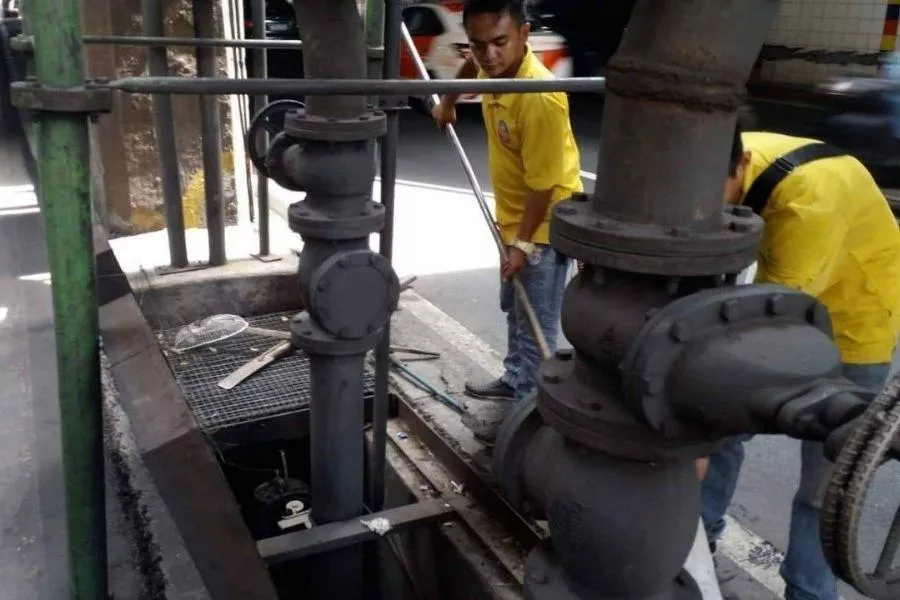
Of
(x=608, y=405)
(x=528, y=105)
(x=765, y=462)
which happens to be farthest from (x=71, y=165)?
(x=765, y=462)

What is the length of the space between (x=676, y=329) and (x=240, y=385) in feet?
8.63

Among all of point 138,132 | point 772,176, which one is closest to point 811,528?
point 772,176

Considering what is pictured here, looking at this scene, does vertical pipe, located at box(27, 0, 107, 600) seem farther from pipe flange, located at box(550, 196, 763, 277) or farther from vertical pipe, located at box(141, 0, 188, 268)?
vertical pipe, located at box(141, 0, 188, 268)

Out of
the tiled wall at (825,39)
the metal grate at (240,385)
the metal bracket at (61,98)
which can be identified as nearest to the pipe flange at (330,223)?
the metal bracket at (61,98)

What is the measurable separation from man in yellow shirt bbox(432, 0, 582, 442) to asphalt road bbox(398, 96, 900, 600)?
0.95 metres

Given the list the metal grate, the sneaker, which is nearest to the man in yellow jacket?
the sneaker

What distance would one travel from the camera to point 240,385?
3453mm

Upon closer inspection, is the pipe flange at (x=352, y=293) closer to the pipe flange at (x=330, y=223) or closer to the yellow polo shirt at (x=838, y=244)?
the pipe flange at (x=330, y=223)

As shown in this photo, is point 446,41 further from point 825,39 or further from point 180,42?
point 180,42

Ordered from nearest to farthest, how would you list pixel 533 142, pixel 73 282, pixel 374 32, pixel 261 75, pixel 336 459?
pixel 73 282 → pixel 336 459 → pixel 374 32 → pixel 533 142 → pixel 261 75

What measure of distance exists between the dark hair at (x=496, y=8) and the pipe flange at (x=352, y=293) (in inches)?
40.4

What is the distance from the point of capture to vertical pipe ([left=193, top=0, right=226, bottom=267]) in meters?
3.96

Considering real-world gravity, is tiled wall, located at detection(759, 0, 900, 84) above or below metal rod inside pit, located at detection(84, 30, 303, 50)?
below

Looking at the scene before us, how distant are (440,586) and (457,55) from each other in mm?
9300
